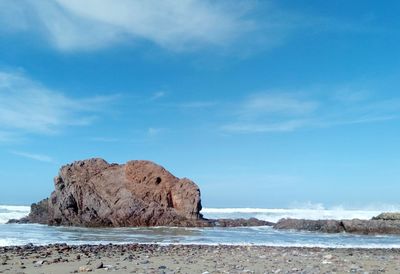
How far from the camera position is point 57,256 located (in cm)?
1172

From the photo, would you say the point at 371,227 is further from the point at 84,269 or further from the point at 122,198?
the point at 84,269

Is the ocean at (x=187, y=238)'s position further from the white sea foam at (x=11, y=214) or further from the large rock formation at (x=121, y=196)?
the white sea foam at (x=11, y=214)

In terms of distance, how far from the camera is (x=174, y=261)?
440 inches

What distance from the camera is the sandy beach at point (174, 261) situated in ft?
31.9

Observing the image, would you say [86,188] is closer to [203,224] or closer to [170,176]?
[170,176]

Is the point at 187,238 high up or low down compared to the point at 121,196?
down

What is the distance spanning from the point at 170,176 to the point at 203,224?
183 inches

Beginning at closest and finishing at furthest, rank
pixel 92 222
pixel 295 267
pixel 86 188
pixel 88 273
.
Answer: pixel 88 273
pixel 295 267
pixel 92 222
pixel 86 188

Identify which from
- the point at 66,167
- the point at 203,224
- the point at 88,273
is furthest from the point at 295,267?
the point at 66,167

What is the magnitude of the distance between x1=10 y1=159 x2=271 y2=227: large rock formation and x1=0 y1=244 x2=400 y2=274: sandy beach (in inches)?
566

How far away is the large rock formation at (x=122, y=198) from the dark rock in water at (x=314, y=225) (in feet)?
11.1

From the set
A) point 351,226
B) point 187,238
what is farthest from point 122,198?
point 351,226

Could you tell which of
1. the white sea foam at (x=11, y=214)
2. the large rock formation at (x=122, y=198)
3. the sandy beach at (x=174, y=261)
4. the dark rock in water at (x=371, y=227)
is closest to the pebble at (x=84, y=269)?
the sandy beach at (x=174, y=261)

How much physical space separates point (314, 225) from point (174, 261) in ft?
58.8
